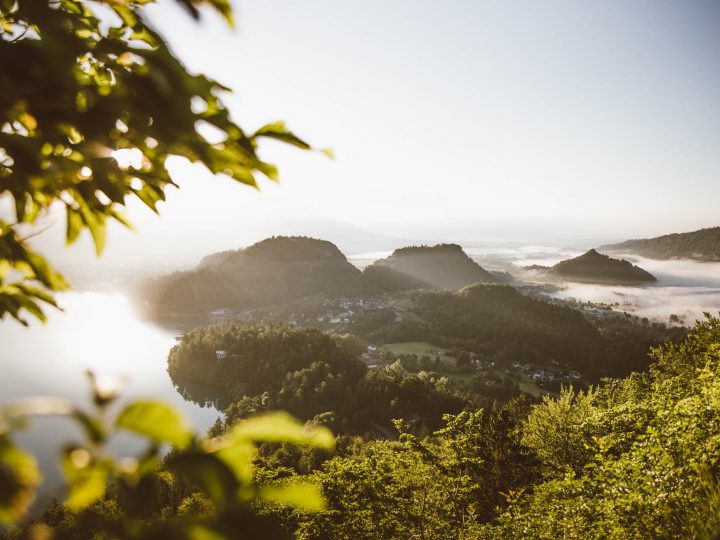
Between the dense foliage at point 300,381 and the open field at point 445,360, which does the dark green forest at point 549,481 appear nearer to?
the dense foliage at point 300,381

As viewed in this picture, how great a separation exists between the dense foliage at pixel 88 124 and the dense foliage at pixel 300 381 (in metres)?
70.1

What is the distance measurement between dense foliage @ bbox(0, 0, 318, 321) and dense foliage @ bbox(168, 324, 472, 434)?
70.1 m

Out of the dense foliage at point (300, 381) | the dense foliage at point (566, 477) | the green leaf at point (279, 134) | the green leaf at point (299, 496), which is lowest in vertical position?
the dense foliage at point (300, 381)

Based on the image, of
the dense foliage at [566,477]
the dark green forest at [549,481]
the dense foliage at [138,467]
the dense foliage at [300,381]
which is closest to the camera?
the dense foliage at [138,467]

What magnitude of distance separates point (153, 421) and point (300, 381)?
90784 mm

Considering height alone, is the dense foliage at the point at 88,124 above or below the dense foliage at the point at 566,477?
above

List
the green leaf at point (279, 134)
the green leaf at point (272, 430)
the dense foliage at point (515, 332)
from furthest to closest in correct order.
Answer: the dense foliage at point (515, 332) < the green leaf at point (279, 134) < the green leaf at point (272, 430)

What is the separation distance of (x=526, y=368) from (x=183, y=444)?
Answer: 13401cm

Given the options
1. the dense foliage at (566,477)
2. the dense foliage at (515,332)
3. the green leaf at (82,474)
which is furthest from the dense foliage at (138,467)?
the dense foliage at (515,332)

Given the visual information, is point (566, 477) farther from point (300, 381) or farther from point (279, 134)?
point (300, 381)

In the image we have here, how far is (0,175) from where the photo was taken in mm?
1472

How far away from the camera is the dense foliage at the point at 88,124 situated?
1.12 m

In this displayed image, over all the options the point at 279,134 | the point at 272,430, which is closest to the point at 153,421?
the point at 272,430

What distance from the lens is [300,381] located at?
3433 inches
